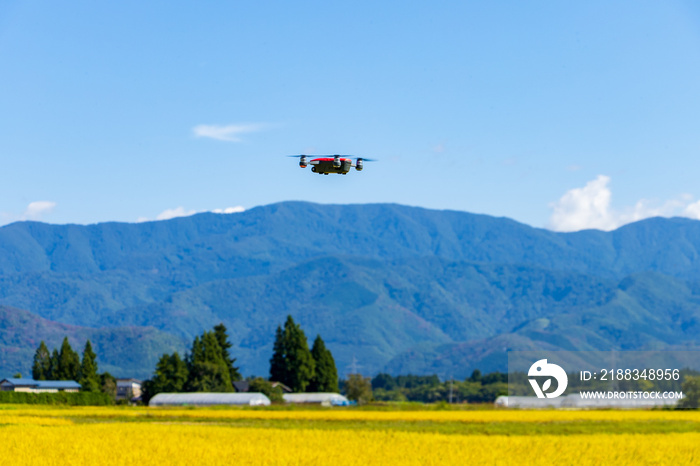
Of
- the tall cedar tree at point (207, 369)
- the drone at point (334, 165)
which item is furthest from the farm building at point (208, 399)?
the drone at point (334, 165)

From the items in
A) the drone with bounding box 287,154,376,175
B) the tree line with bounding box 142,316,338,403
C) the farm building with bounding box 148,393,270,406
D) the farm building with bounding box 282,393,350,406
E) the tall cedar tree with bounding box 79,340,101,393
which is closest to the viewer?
the drone with bounding box 287,154,376,175

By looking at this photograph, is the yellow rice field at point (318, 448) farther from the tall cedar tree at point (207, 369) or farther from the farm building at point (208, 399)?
the tall cedar tree at point (207, 369)

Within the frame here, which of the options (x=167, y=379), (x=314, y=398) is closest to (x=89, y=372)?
(x=167, y=379)

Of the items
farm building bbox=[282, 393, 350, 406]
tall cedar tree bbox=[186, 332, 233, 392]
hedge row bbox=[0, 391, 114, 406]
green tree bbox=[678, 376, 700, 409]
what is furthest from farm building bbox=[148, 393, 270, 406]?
green tree bbox=[678, 376, 700, 409]

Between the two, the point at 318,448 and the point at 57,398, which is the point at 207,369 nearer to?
the point at 57,398

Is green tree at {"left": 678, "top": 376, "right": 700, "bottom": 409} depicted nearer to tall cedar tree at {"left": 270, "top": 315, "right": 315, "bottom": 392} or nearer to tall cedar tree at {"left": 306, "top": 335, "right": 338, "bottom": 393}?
tall cedar tree at {"left": 270, "top": 315, "right": 315, "bottom": 392}

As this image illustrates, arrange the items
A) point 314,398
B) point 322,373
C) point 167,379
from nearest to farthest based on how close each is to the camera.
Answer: point 167,379
point 314,398
point 322,373

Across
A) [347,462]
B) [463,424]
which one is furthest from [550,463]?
[463,424]
